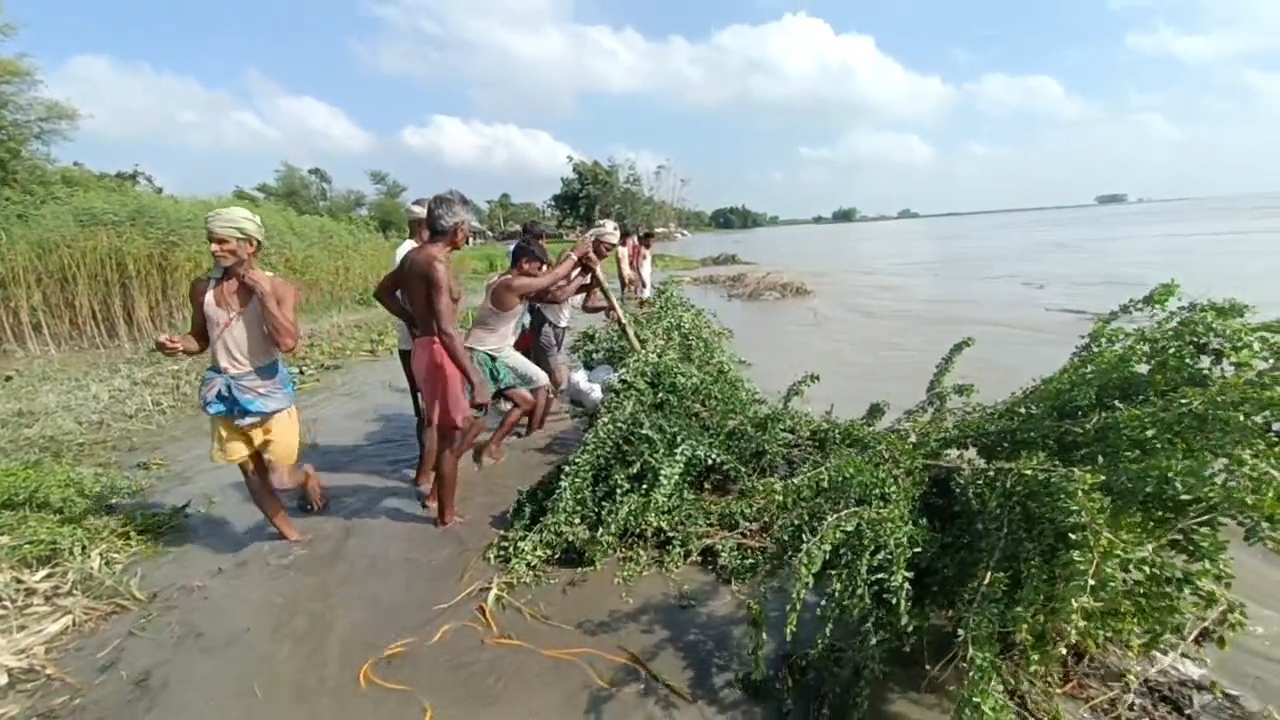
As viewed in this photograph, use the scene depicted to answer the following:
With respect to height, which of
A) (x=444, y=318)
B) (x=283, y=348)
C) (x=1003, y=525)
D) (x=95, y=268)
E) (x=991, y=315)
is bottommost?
(x=991, y=315)

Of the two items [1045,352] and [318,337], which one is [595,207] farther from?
[1045,352]

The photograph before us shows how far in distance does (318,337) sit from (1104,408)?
429 inches

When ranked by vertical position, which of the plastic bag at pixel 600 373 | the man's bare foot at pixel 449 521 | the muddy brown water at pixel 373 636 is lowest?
the muddy brown water at pixel 373 636

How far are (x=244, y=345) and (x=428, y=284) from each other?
0.91 metres

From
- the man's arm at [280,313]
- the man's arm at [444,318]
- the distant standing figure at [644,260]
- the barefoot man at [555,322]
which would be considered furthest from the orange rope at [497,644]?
the distant standing figure at [644,260]

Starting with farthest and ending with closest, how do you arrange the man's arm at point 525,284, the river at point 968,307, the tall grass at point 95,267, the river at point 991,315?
1. the tall grass at point 95,267
2. the river at point 968,307
3. the man's arm at point 525,284
4. the river at point 991,315

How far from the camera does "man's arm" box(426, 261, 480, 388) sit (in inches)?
145

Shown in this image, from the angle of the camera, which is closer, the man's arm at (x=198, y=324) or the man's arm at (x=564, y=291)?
the man's arm at (x=198, y=324)

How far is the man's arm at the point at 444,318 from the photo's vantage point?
369 cm

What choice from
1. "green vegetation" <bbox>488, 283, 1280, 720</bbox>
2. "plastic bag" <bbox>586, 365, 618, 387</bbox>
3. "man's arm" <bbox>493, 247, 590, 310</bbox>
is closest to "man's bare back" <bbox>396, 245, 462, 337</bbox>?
"man's arm" <bbox>493, 247, 590, 310</bbox>

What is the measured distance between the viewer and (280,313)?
11.3 ft

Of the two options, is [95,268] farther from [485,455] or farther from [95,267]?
[485,455]

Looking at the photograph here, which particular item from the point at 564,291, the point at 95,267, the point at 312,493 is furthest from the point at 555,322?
the point at 95,267

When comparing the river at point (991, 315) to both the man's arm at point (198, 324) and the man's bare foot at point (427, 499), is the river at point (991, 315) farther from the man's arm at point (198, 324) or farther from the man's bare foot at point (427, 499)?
the man's arm at point (198, 324)
